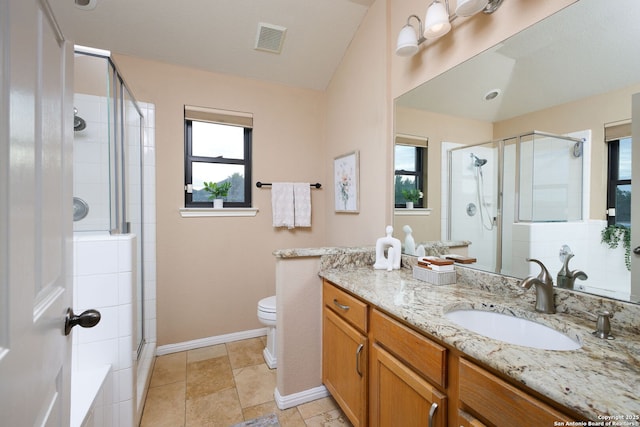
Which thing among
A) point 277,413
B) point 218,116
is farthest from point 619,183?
point 218,116

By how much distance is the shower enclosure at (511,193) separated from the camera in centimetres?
106

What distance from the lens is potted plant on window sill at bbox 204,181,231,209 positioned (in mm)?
2523

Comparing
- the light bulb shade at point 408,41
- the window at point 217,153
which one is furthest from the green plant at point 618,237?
the window at point 217,153

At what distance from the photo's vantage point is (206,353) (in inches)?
93.4

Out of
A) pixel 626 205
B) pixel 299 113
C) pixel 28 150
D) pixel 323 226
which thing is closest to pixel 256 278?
pixel 323 226

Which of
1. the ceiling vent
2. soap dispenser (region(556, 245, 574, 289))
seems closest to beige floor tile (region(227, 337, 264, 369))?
soap dispenser (region(556, 245, 574, 289))

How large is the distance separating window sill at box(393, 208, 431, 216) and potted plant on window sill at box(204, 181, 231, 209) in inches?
60.0

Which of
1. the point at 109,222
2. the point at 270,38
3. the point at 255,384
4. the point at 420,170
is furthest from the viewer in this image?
the point at 270,38

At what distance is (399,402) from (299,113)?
249 centimetres

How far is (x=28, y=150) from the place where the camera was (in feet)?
1.62

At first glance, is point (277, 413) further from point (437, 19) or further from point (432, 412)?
point (437, 19)

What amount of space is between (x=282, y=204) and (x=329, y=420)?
5.61 ft

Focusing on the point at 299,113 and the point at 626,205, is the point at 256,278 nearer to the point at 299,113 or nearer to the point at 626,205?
the point at 299,113

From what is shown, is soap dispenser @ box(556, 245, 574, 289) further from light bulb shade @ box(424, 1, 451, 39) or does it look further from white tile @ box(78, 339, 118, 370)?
white tile @ box(78, 339, 118, 370)
